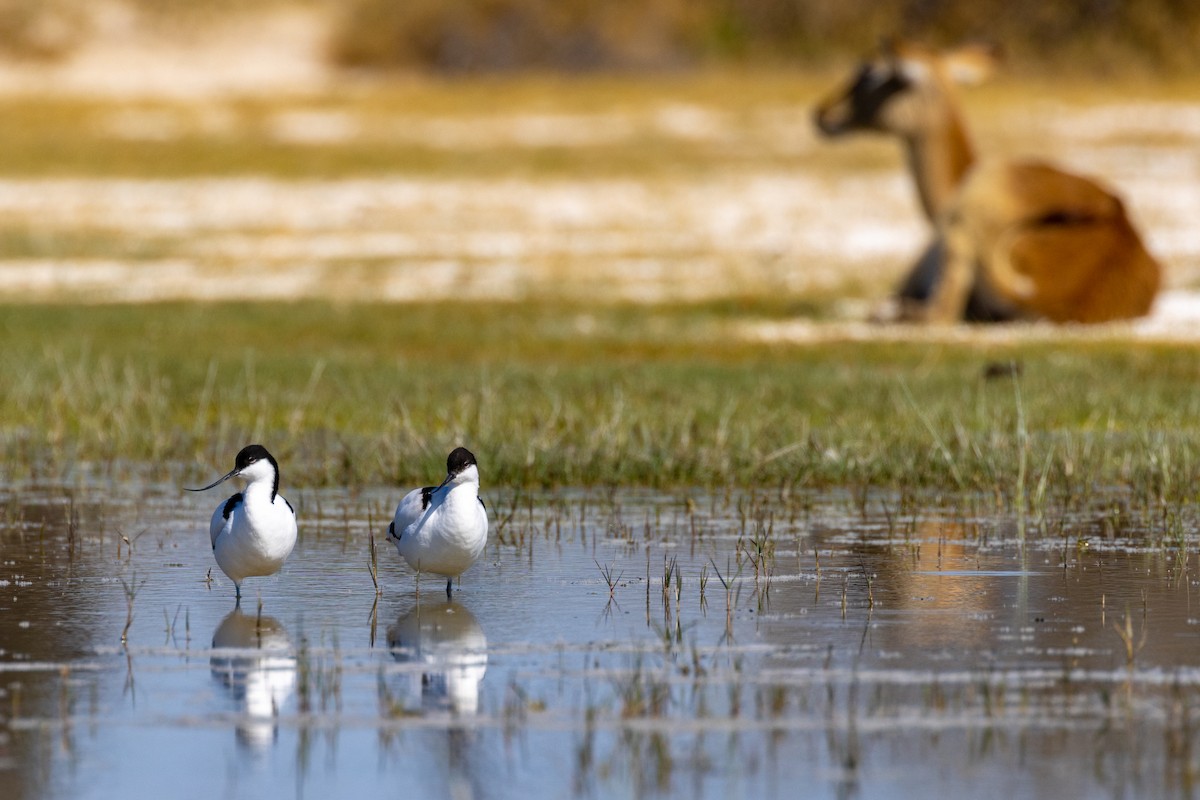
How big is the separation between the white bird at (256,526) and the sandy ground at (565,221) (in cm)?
1154

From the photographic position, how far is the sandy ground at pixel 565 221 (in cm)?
2461

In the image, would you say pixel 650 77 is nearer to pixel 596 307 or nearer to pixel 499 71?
pixel 499 71

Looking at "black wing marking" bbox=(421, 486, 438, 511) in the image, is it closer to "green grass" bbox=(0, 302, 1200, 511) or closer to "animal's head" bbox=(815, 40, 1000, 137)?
"green grass" bbox=(0, 302, 1200, 511)

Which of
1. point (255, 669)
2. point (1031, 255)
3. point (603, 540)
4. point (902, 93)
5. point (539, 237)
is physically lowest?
point (255, 669)

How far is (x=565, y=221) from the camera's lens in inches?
1272

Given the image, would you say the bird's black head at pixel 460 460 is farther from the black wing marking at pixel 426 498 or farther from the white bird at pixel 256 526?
the white bird at pixel 256 526

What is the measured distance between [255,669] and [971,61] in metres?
16.4

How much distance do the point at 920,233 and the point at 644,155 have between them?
35.8 ft

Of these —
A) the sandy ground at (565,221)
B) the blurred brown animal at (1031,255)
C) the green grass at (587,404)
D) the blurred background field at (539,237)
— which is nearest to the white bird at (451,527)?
the green grass at (587,404)

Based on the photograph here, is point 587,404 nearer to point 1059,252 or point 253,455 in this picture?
point 253,455

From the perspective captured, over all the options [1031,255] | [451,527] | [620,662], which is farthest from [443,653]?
[1031,255]

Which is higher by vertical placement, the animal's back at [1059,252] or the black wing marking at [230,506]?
the animal's back at [1059,252]

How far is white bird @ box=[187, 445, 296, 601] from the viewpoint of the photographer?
786 cm

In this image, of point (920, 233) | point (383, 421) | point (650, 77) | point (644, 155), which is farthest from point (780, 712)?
point (650, 77)
